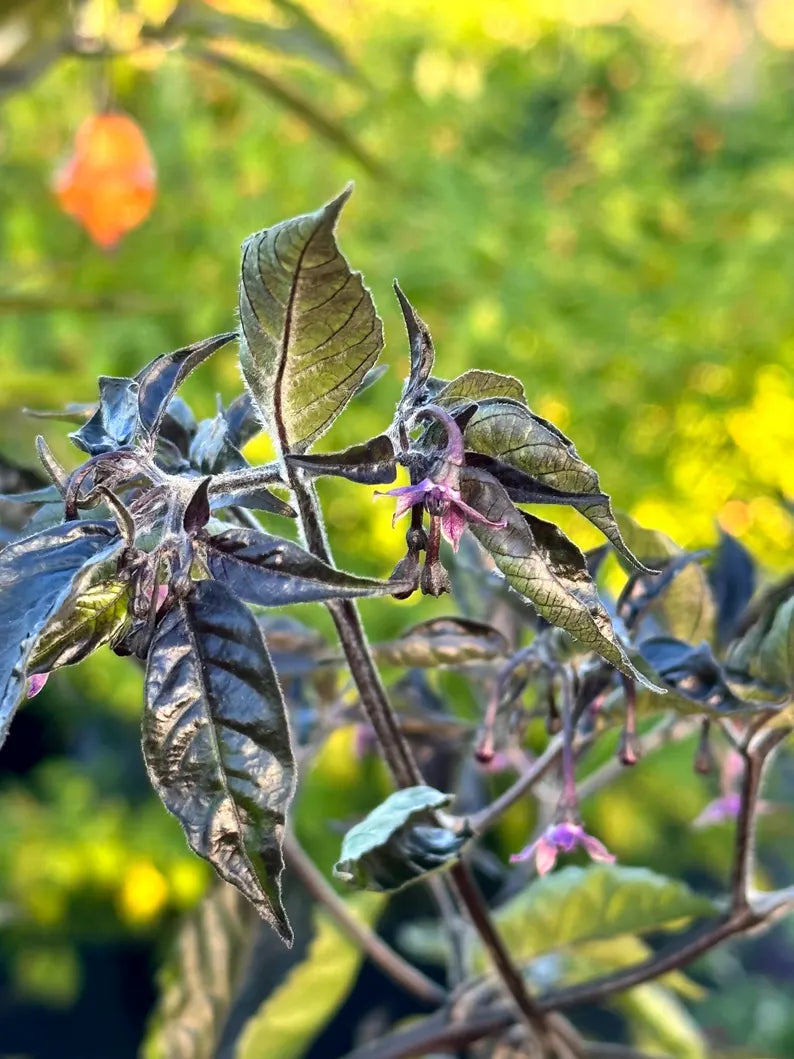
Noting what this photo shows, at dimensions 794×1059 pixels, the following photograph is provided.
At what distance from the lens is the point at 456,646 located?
28 centimetres

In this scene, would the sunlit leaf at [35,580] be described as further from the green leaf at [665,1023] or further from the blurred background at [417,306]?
the blurred background at [417,306]

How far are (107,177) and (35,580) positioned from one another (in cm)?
80

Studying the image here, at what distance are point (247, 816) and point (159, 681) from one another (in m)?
0.03

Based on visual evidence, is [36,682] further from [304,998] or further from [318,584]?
[304,998]

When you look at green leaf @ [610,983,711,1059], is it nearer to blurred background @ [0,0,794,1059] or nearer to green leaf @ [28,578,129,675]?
green leaf @ [28,578,129,675]

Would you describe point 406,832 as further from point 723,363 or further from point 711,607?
point 723,363

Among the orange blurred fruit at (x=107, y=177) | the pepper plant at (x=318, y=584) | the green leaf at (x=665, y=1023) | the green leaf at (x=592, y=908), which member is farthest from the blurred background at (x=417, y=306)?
the pepper plant at (x=318, y=584)

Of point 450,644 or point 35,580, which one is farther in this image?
point 450,644

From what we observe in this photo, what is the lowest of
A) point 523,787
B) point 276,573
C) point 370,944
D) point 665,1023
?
point 665,1023

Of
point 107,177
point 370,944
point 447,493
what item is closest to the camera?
point 447,493

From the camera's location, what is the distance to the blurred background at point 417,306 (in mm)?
1143

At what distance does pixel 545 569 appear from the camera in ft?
0.56

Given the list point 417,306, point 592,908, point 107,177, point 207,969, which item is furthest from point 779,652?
point 417,306

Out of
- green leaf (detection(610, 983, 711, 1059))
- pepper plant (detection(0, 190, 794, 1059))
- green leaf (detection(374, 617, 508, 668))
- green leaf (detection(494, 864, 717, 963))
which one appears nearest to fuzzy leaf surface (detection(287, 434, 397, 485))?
pepper plant (detection(0, 190, 794, 1059))
